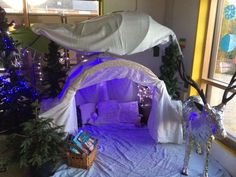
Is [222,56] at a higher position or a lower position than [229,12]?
lower

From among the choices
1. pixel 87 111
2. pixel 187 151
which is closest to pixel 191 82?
pixel 187 151

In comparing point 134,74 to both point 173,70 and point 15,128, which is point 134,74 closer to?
point 173,70

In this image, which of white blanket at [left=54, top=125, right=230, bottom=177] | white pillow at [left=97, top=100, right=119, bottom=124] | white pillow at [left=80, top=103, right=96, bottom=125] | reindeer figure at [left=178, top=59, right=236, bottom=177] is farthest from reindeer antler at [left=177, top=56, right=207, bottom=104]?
white pillow at [left=80, top=103, right=96, bottom=125]

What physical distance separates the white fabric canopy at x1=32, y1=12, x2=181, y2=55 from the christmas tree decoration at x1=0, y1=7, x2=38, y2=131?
3.11 ft

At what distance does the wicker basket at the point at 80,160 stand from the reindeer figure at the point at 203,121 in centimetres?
106

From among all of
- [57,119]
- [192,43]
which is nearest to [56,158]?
[57,119]

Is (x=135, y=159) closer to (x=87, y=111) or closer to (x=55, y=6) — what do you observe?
(x=87, y=111)

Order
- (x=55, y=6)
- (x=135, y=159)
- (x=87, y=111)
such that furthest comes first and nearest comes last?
1. (x=55, y=6)
2. (x=87, y=111)
3. (x=135, y=159)

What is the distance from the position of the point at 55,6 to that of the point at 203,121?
126 inches

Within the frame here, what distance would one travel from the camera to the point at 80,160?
2504 mm

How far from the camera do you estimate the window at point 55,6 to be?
3799mm

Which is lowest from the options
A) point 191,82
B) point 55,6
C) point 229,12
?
point 191,82

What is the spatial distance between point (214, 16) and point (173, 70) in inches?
39.2

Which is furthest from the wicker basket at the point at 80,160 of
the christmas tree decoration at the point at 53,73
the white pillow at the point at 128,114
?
the christmas tree decoration at the point at 53,73
